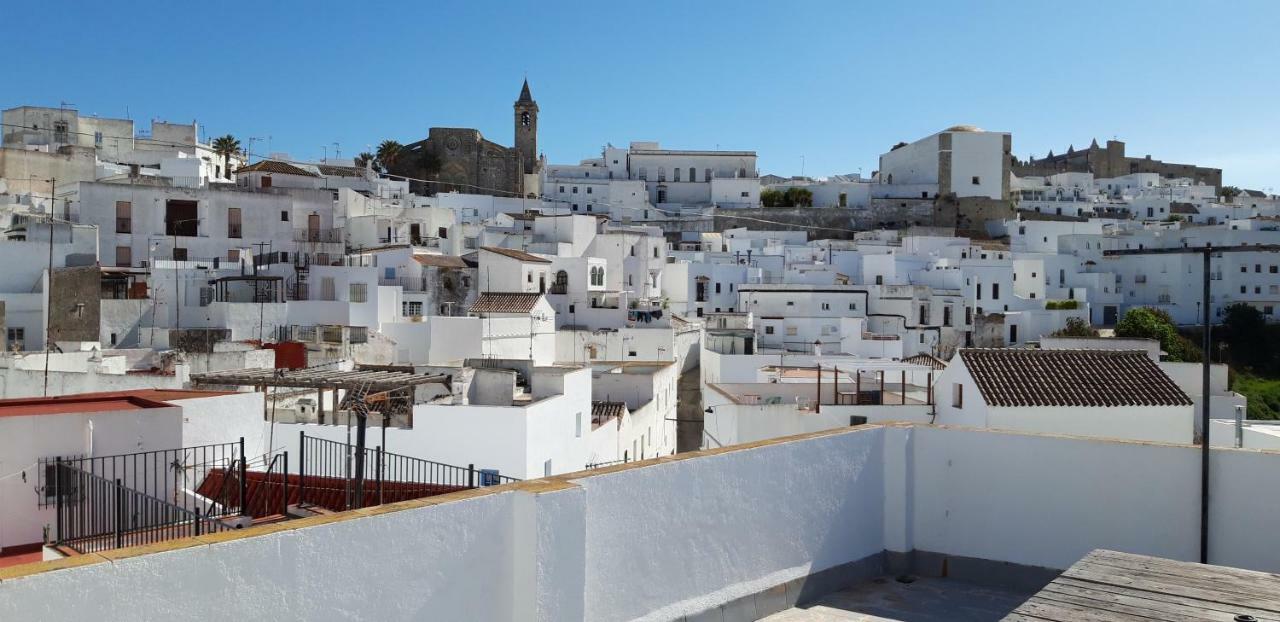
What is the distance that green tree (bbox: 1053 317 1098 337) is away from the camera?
37.2 meters

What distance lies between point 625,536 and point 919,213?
183ft

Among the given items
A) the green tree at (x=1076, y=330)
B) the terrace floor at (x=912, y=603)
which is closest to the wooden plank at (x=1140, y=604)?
the terrace floor at (x=912, y=603)

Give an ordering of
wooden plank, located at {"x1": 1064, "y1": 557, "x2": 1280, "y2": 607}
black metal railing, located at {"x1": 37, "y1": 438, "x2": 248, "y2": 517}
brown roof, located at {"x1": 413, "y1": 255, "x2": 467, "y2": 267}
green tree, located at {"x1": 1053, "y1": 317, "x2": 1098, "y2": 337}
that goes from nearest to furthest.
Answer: wooden plank, located at {"x1": 1064, "y1": 557, "x2": 1280, "y2": 607}, black metal railing, located at {"x1": 37, "y1": 438, "x2": 248, "y2": 517}, brown roof, located at {"x1": 413, "y1": 255, "x2": 467, "y2": 267}, green tree, located at {"x1": 1053, "y1": 317, "x2": 1098, "y2": 337}

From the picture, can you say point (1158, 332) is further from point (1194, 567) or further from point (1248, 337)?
point (1194, 567)

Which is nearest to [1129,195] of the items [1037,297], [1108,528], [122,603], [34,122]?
[1037,297]

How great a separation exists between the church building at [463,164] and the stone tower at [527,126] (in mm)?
2846

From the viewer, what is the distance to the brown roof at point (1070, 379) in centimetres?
1280

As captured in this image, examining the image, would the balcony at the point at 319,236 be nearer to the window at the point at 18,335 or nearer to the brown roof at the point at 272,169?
the brown roof at the point at 272,169

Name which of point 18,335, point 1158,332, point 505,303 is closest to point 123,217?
point 18,335

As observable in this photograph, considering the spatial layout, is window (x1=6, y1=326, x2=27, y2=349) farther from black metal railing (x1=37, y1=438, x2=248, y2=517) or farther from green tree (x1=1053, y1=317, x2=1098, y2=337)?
green tree (x1=1053, y1=317, x2=1098, y2=337)

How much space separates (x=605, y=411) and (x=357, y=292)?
906 cm

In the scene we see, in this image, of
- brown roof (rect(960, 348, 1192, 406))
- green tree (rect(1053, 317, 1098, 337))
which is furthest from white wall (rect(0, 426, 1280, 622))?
green tree (rect(1053, 317, 1098, 337))

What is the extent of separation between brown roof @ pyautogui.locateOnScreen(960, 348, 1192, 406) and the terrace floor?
774 centimetres

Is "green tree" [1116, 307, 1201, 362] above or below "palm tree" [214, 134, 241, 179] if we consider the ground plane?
below
